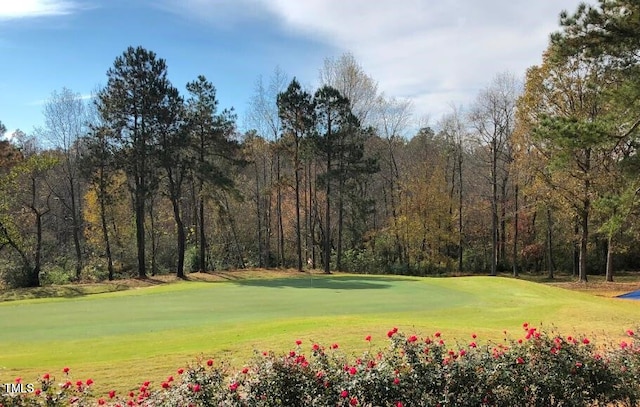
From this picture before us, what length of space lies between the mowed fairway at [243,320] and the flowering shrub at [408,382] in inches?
114

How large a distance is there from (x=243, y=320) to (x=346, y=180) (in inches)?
997

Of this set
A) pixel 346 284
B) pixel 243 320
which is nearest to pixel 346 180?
pixel 346 284

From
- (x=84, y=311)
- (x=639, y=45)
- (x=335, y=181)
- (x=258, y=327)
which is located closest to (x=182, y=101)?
(x=335, y=181)

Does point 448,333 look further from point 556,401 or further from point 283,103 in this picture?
point 283,103

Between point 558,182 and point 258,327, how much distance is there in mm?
23682

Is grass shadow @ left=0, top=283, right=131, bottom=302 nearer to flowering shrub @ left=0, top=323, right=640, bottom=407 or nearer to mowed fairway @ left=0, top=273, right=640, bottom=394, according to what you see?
mowed fairway @ left=0, top=273, right=640, bottom=394

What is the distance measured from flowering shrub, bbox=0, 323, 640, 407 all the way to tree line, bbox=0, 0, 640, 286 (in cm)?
835

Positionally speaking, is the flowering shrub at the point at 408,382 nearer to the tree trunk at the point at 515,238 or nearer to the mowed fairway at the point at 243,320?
the mowed fairway at the point at 243,320

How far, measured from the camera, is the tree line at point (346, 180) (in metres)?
21.2

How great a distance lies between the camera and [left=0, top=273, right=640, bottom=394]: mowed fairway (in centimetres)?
907

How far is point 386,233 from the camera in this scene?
4350 cm

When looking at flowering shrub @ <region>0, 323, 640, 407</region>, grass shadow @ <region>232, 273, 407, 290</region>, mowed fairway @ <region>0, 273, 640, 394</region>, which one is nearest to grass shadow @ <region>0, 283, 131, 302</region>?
mowed fairway @ <region>0, 273, 640, 394</region>

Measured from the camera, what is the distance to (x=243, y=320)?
45.4 ft

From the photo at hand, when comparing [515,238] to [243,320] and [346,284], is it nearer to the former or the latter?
[346,284]
